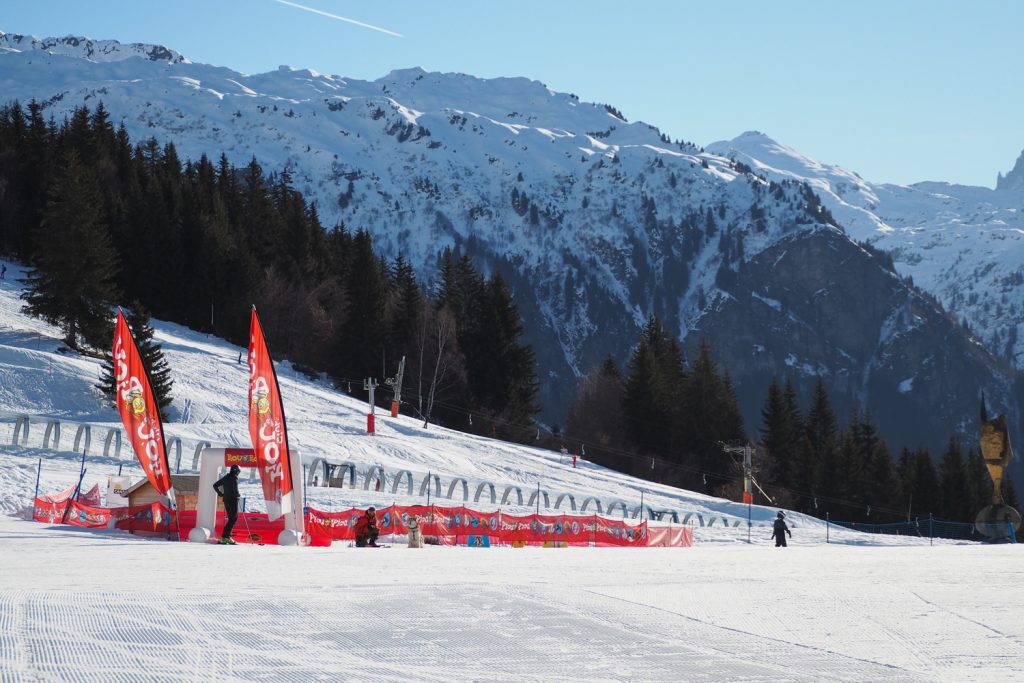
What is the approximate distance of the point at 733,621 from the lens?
969 cm

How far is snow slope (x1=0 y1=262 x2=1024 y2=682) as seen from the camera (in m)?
7.34

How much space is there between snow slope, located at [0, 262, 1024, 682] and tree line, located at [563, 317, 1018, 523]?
65.7 metres

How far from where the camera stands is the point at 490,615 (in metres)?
9.54

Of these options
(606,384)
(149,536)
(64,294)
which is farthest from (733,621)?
(606,384)

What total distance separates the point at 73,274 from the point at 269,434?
131ft

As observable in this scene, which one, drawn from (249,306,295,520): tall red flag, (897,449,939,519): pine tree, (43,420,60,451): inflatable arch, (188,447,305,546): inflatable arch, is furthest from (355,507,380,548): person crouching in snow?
(897,449,939,519): pine tree

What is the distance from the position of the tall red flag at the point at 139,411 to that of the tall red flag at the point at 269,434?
1817 millimetres

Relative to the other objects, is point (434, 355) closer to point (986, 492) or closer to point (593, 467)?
point (593, 467)

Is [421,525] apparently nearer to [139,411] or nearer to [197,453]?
[139,411]

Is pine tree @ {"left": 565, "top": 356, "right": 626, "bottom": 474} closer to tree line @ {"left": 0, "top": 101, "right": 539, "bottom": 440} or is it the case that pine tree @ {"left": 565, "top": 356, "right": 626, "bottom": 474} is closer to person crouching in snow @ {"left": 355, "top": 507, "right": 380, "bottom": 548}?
tree line @ {"left": 0, "top": 101, "right": 539, "bottom": 440}

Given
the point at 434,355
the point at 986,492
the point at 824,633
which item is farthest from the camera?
the point at 986,492

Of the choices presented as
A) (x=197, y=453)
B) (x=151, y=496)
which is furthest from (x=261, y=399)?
(x=197, y=453)

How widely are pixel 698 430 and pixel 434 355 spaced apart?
2155cm

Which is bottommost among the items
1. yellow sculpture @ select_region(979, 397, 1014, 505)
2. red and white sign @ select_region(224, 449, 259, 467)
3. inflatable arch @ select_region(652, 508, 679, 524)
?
inflatable arch @ select_region(652, 508, 679, 524)
